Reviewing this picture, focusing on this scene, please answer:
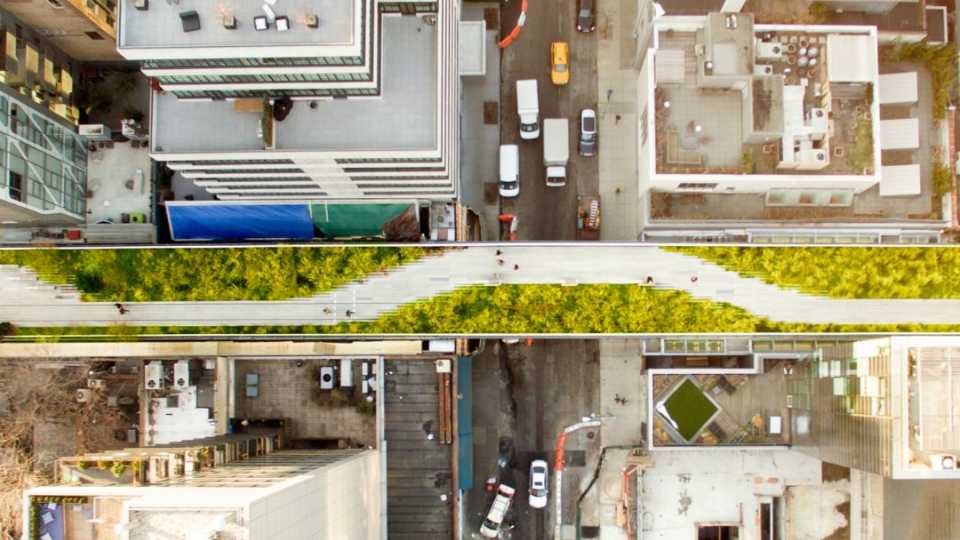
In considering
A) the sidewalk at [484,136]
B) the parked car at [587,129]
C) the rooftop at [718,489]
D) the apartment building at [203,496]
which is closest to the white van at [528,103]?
the sidewalk at [484,136]

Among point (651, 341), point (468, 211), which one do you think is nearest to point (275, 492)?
point (468, 211)

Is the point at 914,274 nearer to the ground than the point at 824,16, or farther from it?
nearer to the ground

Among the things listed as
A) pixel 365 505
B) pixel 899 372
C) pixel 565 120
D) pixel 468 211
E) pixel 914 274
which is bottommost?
pixel 365 505

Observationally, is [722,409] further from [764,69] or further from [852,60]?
[852,60]

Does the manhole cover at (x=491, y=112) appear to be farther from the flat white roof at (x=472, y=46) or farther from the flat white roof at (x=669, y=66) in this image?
the flat white roof at (x=669, y=66)

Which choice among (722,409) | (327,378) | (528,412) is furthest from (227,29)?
(722,409)

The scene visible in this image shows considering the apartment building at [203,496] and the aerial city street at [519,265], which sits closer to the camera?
the apartment building at [203,496]

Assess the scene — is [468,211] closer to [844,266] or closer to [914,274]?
[844,266]
